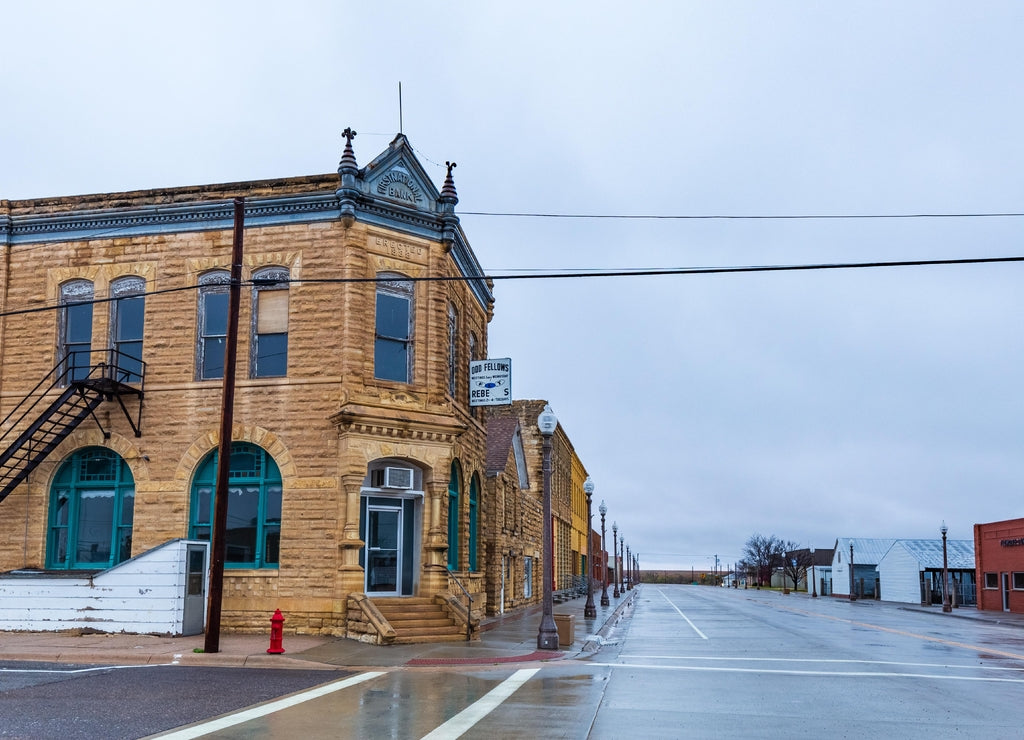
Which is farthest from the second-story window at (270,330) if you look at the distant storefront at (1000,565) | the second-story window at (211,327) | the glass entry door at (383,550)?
the distant storefront at (1000,565)

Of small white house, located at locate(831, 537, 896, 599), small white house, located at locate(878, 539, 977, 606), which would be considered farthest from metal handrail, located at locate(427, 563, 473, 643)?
small white house, located at locate(831, 537, 896, 599)

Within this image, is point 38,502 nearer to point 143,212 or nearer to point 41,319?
point 41,319

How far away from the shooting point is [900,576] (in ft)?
229

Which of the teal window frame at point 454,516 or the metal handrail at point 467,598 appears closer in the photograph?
the metal handrail at point 467,598

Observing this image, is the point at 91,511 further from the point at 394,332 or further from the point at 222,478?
the point at 394,332

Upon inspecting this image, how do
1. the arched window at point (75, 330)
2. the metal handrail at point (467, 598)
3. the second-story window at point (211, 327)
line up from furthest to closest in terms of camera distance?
the arched window at point (75, 330) → the second-story window at point (211, 327) → the metal handrail at point (467, 598)

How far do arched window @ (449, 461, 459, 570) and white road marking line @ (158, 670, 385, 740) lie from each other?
9861 mm

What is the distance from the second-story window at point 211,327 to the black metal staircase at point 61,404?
153 centimetres

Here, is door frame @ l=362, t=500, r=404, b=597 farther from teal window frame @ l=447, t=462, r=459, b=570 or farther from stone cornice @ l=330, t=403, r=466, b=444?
teal window frame @ l=447, t=462, r=459, b=570

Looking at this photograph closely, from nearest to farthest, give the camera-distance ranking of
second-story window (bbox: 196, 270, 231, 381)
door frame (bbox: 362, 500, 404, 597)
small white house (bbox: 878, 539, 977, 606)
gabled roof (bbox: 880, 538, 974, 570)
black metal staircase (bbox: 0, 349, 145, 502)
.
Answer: black metal staircase (bbox: 0, 349, 145, 502)
door frame (bbox: 362, 500, 404, 597)
second-story window (bbox: 196, 270, 231, 381)
small white house (bbox: 878, 539, 977, 606)
gabled roof (bbox: 880, 538, 974, 570)

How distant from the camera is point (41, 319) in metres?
24.3

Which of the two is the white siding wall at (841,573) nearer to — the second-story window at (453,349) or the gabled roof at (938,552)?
the gabled roof at (938,552)

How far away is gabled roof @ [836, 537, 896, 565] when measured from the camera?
8285 centimetres

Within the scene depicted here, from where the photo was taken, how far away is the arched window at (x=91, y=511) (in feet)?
75.0
